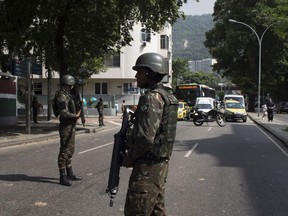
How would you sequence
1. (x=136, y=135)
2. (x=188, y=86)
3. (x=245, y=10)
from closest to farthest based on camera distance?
1. (x=136, y=135)
2. (x=188, y=86)
3. (x=245, y=10)

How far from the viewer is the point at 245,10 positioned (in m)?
50.5

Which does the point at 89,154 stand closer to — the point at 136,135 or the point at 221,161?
the point at 221,161

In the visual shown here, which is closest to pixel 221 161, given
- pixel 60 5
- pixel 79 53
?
pixel 60 5

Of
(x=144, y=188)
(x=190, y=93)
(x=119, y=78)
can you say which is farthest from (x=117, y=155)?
(x=119, y=78)

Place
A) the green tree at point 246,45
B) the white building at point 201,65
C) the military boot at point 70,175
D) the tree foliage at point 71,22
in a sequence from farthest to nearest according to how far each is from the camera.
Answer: the white building at point 201,65, the green tree at point 246,45, the tree foliage at point 71,22, the military boot at point 70,175

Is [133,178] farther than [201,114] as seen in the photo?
No

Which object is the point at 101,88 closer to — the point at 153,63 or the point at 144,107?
the point at 153,63

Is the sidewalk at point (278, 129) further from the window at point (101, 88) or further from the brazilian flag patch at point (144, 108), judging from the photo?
the window at point (101, 88)

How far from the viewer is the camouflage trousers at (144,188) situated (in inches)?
135

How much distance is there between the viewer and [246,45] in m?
51.2

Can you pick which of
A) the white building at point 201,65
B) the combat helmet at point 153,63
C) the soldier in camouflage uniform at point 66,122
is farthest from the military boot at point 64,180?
the white building at point 201,65

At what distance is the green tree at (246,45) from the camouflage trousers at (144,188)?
46.9m

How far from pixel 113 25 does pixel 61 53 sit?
112 inches

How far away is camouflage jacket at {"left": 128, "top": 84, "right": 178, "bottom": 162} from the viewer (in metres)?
3.33
